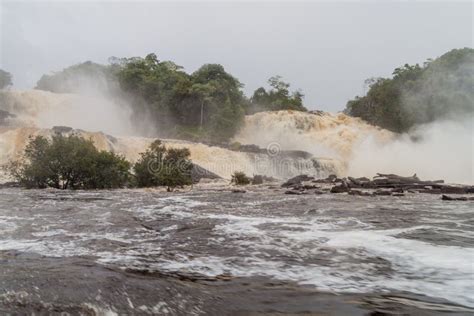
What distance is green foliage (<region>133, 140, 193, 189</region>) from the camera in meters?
19.9

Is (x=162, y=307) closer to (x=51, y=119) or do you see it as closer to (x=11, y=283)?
(x=11, y=283)

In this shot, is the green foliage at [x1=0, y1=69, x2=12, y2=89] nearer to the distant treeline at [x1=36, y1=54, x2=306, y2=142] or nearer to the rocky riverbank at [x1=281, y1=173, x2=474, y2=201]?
the distant treeline at [x1=36, y1=54, x2=306, y2=142]

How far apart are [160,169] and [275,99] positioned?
146 feet

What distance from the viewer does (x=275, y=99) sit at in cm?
6256

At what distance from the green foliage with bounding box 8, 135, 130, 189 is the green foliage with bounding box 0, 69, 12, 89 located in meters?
47.1

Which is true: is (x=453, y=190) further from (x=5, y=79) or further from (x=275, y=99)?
(x=5, y=79)

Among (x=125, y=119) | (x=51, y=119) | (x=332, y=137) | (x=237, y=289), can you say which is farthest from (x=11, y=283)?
(x=125, y=119)

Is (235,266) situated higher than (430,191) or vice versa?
(430,191)

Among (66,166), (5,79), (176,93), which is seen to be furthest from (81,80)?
(66,166)

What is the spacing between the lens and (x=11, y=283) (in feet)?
12.5

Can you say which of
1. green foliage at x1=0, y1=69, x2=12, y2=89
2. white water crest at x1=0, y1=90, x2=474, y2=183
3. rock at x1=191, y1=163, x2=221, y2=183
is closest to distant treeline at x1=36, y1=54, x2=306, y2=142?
white water crest at x1=0, y1=90, x2=474, y2=183

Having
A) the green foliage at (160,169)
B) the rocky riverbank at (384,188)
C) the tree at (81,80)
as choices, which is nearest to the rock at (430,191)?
the rocky riverbank at (384,188)

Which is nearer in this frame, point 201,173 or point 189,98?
point 201,173

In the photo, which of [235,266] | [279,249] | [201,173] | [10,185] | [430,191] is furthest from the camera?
[201,173]
